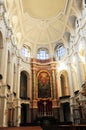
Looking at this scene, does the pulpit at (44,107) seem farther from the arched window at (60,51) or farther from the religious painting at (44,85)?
the arched window at (60,51)

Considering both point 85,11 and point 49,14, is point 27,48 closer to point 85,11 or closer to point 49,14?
point 49,14

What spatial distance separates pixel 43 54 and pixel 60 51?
302 cm

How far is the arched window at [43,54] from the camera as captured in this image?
2697 cm

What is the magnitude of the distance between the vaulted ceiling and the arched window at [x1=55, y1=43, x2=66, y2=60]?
1.11 metres

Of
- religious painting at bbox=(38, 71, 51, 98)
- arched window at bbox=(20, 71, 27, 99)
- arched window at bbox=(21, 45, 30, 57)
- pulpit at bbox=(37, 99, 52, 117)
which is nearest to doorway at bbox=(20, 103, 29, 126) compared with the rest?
arched window at bbox=(20, 71, 27, 99)

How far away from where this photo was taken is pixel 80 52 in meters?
19.0

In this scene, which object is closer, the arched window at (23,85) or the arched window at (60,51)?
the arched window at (23,85)

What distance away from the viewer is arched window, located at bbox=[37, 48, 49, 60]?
1062 inches

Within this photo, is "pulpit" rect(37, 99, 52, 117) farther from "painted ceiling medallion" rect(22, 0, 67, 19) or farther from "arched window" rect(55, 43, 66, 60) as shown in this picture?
"painted ceiling medallion" rect(22, 0, 67, 19)

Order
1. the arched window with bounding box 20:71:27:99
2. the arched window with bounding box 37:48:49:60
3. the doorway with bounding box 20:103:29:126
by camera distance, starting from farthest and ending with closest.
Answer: the arched window with bounding box 37:48:49:60
the arched window with bounding box 20:71:27:99
the doorway with bounding box 20:103:29:126

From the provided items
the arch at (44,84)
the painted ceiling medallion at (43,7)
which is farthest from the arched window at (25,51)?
the painted ceiling medallion at (43,7)

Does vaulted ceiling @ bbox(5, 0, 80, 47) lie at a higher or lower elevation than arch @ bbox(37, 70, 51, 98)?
higher

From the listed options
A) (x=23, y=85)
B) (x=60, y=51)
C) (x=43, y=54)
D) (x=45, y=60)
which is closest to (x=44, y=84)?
(x=23, y=85)

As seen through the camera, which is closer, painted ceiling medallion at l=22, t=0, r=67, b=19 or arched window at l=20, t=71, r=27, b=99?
painted ceiling medallion at l=22, t=0, r=67, b=19
